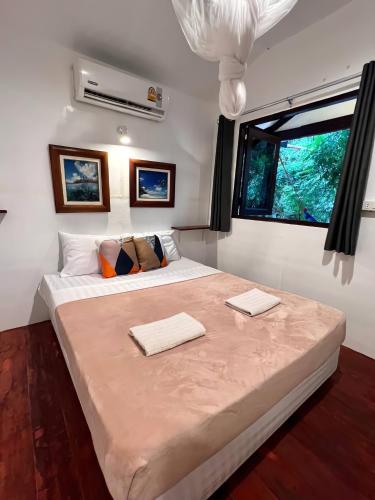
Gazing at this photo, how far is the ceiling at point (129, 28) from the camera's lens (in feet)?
5.89

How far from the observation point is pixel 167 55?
7.68 feet

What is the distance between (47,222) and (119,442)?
206 cm

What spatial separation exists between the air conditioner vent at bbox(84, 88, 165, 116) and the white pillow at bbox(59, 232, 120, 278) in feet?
4.31

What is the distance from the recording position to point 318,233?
7.29 ft

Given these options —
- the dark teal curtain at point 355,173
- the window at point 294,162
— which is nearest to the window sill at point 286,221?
the window at point 294,162

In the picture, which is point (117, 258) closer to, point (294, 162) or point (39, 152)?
point (39, 152)

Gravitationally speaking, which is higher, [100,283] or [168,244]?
[168,244]

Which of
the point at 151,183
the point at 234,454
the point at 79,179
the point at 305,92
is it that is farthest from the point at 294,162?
the point at 234,454

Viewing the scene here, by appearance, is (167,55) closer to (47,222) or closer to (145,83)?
(145,83)

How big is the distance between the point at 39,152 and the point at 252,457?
2.69m

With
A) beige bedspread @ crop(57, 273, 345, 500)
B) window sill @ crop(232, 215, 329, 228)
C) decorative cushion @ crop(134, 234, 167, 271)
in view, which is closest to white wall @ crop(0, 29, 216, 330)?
decorative cushion @ crop(134, 234, 167, 271)

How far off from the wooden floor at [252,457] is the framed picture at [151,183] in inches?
72.9

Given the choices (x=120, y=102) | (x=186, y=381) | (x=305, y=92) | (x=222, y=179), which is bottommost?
(x=186, y=381)

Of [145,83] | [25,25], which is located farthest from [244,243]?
[25,25]
